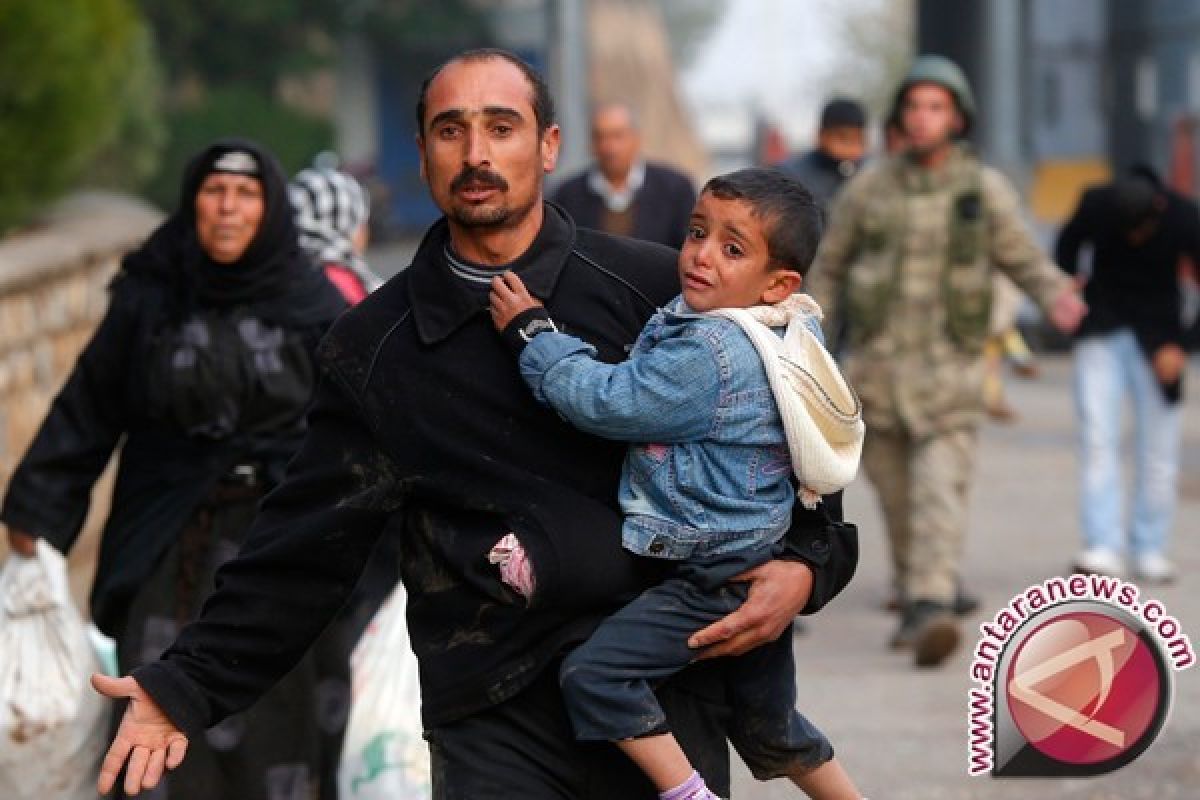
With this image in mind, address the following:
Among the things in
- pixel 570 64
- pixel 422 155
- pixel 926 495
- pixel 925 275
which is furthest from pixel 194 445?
pixel 570 64

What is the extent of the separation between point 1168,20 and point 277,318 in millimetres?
17621

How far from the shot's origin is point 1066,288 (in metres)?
8.80

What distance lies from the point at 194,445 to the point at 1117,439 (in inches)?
199

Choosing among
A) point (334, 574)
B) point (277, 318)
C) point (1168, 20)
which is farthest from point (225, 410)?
point (1168, 20)

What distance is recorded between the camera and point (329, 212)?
308 inches

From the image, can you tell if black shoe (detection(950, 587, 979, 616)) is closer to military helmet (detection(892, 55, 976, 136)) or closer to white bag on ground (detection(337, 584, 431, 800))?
military helmet (detection(892, 55, 976, 136))

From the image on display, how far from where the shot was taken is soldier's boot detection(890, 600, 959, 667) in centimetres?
854

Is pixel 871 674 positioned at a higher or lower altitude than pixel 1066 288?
lower

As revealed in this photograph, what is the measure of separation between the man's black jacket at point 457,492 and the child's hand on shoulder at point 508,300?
0.17ft

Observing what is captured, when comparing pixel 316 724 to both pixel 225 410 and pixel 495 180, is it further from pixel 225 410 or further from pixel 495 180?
pixel 495 180

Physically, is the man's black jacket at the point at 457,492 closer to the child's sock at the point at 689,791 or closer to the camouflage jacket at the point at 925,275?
the child's sock at the point at 689,791

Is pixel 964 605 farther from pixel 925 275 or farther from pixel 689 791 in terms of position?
pixel 689 791

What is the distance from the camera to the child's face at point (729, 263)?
13.0 ft
